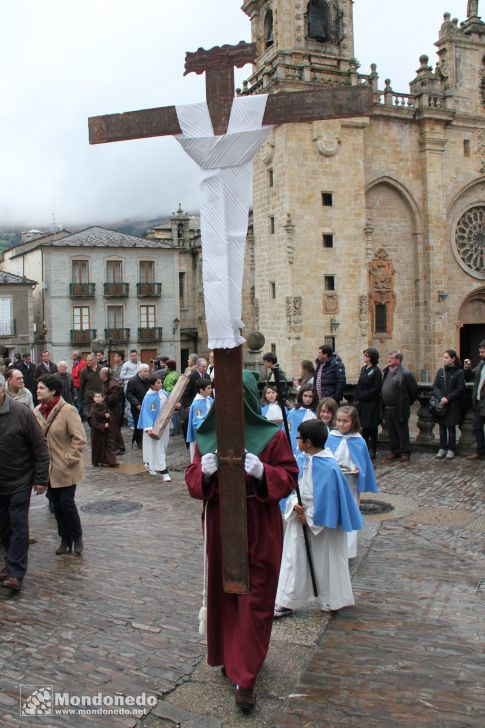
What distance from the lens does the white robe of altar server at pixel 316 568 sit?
530 cm

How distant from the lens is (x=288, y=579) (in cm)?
533

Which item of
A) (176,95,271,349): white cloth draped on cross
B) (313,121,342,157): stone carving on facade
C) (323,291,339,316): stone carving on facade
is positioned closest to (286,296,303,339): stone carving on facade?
(323,291,339,316): stone carving on facade

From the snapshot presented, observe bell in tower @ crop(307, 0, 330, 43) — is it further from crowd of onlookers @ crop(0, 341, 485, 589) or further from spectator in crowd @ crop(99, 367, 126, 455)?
spectator in crowd @ crop(99, 367, 126, 455)

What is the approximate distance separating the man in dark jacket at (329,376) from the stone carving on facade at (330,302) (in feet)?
53.5

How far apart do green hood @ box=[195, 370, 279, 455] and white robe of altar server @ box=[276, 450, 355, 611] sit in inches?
52.1

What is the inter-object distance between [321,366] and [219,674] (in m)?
7.65

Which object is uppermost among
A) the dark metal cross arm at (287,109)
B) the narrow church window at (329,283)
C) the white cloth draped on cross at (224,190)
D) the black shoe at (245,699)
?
the narrow church window at (329,283)

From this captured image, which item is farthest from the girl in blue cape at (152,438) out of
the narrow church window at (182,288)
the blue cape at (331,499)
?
the narrow church window at (182,288)

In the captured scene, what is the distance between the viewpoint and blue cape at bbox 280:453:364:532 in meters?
5.29

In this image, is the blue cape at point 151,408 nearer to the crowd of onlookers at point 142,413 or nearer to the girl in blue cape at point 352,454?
the crowd of onlookers at point 142,413

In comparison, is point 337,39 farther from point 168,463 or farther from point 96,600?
point 96,600

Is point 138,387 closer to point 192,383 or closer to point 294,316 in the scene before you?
point 192,383

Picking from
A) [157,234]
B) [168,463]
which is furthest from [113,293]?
[168,463]

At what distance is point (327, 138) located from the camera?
27.2 metres
